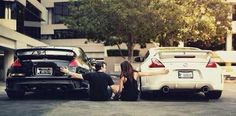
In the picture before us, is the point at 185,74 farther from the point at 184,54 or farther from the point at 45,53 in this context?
the point at 45,53

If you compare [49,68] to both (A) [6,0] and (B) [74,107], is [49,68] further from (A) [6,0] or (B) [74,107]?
(A) [6,0]

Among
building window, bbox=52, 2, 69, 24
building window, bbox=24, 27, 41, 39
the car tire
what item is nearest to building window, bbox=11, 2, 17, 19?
building window, bbox=24, 27, 41, 39

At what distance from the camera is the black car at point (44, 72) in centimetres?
1101

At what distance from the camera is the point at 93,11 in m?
36.7

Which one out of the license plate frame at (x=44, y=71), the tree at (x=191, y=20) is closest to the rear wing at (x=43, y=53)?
the license plate frame at (x=44, y=71)

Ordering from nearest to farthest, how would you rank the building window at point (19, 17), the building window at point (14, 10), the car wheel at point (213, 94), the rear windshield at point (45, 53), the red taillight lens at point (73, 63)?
the red taillight lens at point (73, 63), the rear windshield at point (45, 53), the car wheel at point (213, 94), the building window at point (14, 10), the building window at point (19, 17)

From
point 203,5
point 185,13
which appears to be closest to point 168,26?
point 185,13

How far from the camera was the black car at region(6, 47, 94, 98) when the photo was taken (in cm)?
1101

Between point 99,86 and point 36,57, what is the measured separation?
65.3 inches

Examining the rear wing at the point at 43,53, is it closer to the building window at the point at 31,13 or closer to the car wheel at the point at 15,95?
the car wheel at the point at 15,95

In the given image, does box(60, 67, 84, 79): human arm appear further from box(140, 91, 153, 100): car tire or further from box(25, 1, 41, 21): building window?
box(25, 1, 41, 21): building window

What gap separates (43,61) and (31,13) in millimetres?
47140

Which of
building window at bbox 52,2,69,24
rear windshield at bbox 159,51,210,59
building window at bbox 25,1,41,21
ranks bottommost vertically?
rear windshield at bbox 159,51,210,59

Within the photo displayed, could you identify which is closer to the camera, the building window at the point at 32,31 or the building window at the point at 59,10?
the building window at the point at 32,31
